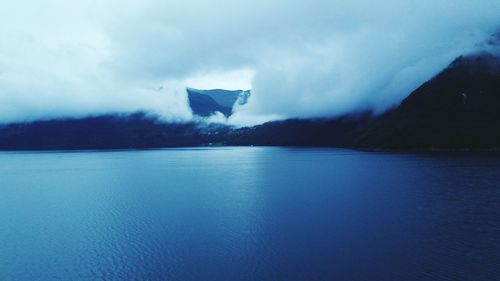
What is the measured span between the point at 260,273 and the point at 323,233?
1598 centimetres

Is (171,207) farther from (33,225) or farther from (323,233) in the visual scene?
(323,233)

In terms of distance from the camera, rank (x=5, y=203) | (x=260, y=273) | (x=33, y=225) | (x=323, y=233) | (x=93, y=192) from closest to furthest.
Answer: (x=260, y=273) → (x=323, y=233) → (x=33, y=225) → (x=5, y=203) → (x=93, y=192)

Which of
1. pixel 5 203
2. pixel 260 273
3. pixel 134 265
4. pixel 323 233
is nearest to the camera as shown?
pixel 260 273

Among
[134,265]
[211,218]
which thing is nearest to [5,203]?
[211,218]

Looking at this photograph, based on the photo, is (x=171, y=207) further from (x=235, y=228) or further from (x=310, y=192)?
(x=310, y=192)

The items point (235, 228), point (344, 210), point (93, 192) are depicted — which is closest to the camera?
point (235, 228)

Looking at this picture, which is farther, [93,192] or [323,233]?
[93,192]

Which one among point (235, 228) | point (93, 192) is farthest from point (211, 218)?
point (93, 192)

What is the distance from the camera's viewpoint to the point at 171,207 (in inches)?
2896

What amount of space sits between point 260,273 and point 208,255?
321 inches

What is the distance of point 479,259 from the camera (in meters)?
39.0

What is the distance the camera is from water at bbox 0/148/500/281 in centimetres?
3866

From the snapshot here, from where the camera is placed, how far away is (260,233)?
170ft

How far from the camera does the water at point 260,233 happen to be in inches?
1522
